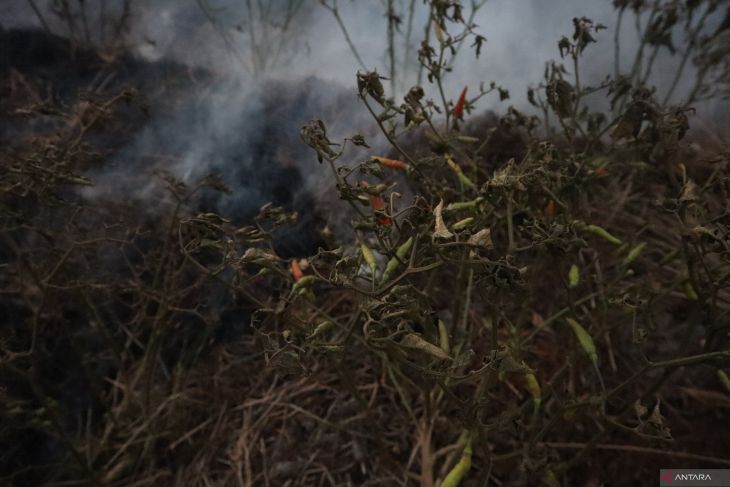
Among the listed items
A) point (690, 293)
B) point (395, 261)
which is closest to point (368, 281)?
point (395, 261)

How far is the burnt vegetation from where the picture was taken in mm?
1089

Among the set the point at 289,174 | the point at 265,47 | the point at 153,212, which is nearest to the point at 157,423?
the point at 153,212

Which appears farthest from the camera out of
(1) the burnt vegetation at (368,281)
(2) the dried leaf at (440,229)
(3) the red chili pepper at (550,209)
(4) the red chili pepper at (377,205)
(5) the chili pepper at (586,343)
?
(3) the red chili pepper at (550,209)

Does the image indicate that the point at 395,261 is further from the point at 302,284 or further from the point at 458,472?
the point at 458,472

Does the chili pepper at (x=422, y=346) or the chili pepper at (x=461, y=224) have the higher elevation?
the chili pepper at (x=461, y=224)

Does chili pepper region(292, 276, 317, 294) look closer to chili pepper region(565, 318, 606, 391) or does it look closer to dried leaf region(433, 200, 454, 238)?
dried leaf region(433, 200, 454, 238)

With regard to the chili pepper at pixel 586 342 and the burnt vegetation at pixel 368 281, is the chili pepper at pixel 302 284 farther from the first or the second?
the chili pepper at pixel 586 342

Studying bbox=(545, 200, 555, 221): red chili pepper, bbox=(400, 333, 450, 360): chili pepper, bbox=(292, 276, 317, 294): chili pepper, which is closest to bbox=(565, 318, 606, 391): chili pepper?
bbox=(545, 200, 555, 221): red chili pepper

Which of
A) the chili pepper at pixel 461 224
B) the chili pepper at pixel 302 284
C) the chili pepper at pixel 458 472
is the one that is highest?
the chili pepper at pixel 461 224

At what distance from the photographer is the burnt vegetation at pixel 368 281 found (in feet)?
3.57

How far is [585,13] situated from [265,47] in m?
1.68

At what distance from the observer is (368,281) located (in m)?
1.24

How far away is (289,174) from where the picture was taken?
2.38m

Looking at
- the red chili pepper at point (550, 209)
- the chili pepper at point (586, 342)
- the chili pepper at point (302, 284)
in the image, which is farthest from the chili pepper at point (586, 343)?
the chili pepper at point (302, 284)
